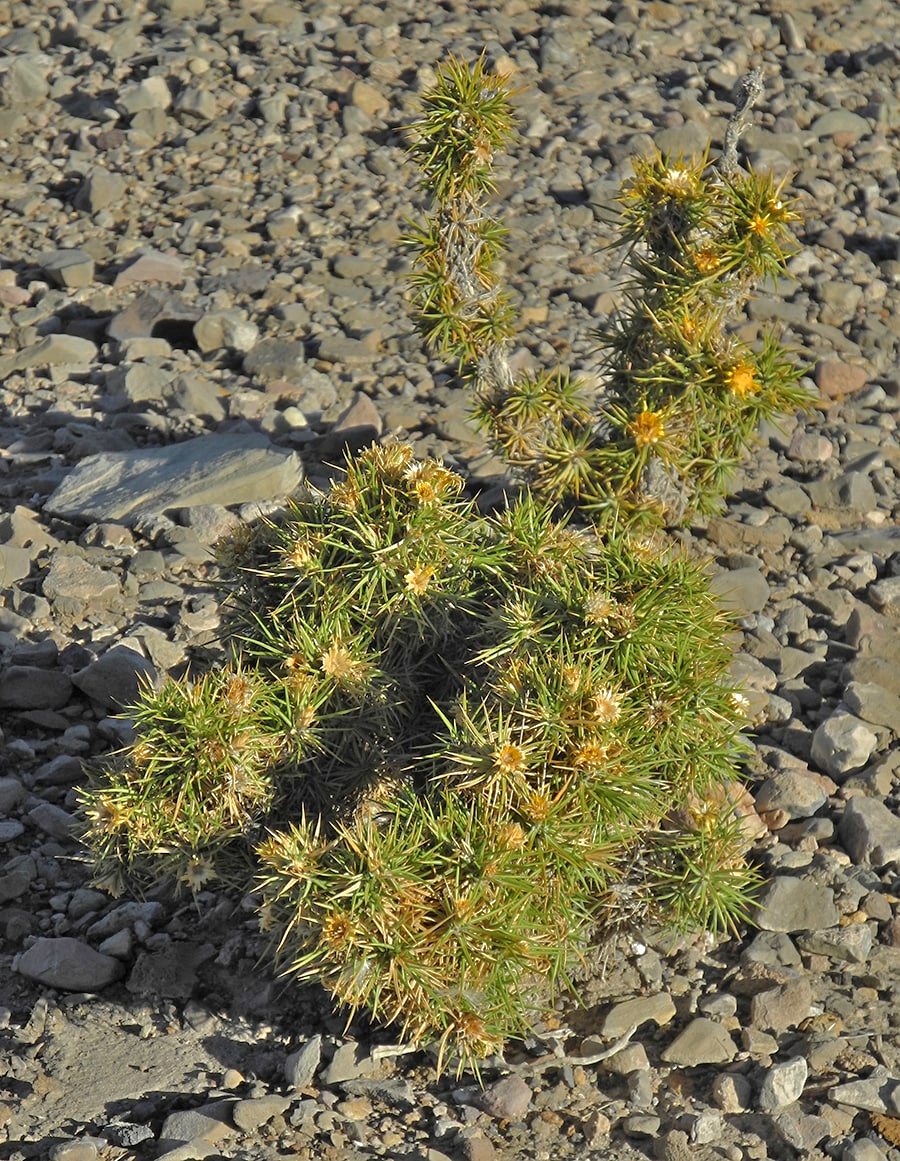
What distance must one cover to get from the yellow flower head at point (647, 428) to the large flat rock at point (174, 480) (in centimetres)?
148

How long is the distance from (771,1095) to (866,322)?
13.2ft

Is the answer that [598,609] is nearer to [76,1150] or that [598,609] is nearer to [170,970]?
[170,970]

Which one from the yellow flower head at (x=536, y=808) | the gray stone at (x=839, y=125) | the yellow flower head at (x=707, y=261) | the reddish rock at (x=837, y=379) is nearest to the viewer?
the yellow flower head at (x=536, y=808)

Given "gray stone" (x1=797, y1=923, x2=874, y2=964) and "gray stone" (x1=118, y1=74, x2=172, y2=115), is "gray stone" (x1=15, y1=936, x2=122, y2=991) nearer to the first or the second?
"gray stone" (x1=797, y1=923, x2=874, y2=964)

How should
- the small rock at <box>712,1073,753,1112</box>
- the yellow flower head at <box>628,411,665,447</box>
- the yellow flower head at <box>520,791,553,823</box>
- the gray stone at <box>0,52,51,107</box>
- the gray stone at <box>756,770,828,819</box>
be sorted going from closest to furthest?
the yellow flower head at <box>520,791,553,823</box>
the small rock at <box>712,1073,753,1112</box>
the gray stone at <box>756,770,828,819</box>
the yellow flower head at <box>628,411,665,447</box>
the gray stone at <box>0,52,51,107</box>

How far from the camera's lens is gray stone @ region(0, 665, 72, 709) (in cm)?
438

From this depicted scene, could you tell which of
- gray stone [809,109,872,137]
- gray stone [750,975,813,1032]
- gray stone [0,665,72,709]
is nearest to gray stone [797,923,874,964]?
gray stone [750,975,813,1032]

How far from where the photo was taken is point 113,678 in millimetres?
4348

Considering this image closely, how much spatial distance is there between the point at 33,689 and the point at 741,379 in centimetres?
220

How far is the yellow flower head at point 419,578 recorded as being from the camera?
131 inches

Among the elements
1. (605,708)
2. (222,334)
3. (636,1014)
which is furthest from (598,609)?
(222,334)

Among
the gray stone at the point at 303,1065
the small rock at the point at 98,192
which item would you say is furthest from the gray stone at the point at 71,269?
the gray stone at the point at 303,1065

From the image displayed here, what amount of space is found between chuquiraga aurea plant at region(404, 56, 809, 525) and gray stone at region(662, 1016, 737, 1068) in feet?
5.26

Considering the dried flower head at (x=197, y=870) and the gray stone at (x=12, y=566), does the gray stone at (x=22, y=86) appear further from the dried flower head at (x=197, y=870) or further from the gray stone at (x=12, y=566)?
the dried flower head at (x=197, y=870)
